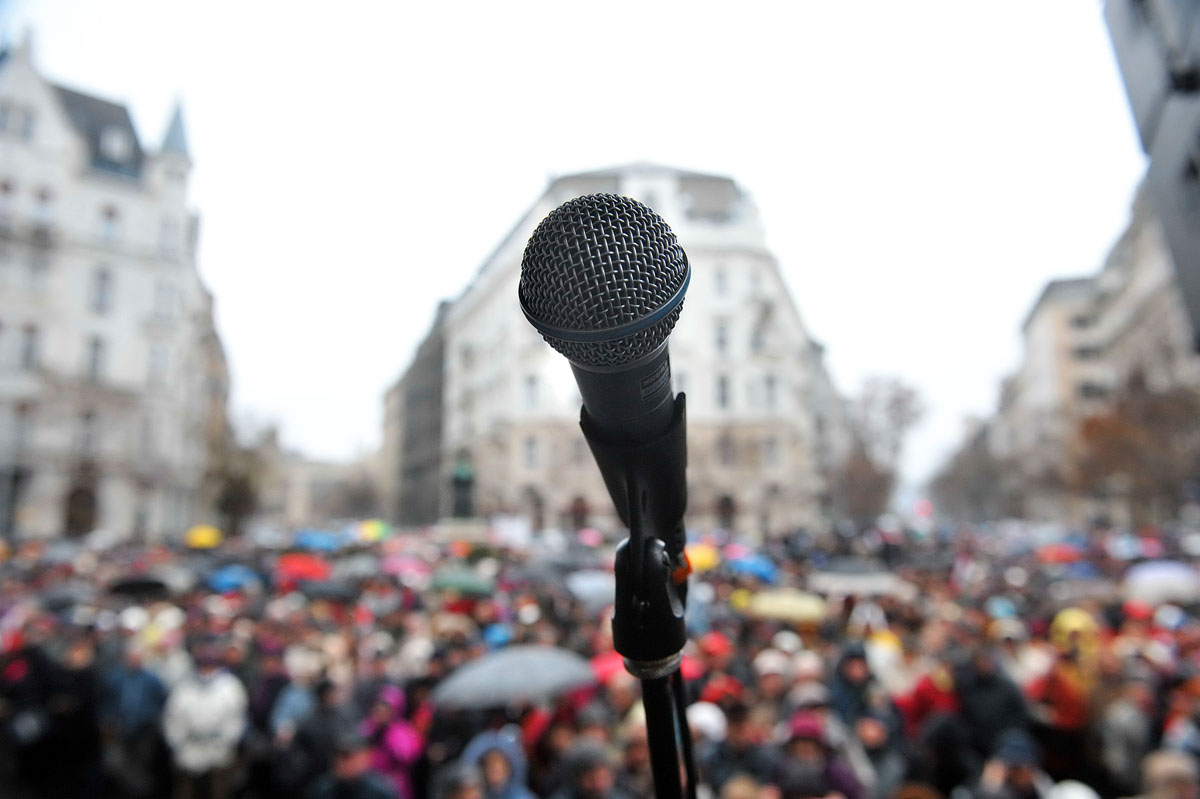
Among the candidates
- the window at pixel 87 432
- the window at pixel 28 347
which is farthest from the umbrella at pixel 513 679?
the window at pixel 87 432

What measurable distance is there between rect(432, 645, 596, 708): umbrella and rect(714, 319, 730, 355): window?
37.8 m

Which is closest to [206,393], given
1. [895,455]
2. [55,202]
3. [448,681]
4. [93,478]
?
[448,681]

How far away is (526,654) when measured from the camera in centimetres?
625

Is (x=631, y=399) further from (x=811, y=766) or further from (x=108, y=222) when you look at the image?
(x=108, y=222)

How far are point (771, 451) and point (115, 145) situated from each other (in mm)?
36298

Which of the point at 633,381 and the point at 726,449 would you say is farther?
the point at 726,449

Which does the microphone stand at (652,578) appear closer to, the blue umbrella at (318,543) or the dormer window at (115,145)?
the dormer window at (115,145)

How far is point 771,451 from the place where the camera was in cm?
4466

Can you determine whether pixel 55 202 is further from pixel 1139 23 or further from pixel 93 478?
pixel 1139 23

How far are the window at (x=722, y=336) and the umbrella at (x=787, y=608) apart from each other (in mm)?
33058

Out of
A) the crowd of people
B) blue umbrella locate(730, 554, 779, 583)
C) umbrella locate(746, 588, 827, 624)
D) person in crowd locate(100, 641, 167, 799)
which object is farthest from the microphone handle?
blue umbrella locate(730, 554, 779, 583)

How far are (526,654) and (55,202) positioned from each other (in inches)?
707

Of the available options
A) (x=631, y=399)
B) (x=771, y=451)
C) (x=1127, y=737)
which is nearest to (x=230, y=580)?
(x=1127, y=737)

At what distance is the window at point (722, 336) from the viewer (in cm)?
4297
